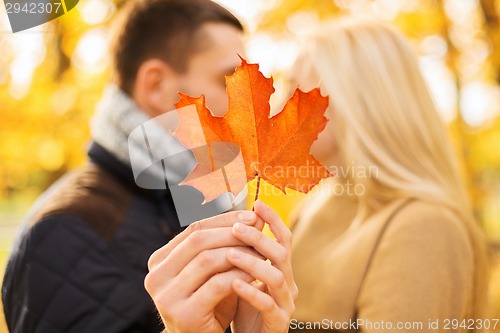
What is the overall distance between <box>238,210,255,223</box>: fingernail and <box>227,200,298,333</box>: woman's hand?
12 mm

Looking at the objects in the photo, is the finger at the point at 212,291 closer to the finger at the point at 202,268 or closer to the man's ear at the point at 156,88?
the finger at the point at 202,268

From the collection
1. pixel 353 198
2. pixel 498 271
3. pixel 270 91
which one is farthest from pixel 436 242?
pixel 498 271

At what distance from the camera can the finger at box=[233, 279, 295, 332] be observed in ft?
2.11

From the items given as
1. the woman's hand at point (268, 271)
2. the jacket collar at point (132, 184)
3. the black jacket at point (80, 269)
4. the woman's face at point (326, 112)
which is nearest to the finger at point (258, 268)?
the woman's hand at point (268, 271)

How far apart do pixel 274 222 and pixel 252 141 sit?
12 cm

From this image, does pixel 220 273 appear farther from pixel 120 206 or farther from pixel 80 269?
pixel 120 206

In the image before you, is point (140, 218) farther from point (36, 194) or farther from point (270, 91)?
point (36, 194)

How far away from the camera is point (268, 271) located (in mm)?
644

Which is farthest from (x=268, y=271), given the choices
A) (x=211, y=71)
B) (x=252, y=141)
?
(x=211, y=71)

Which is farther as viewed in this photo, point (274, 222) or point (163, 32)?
point (163, 32)

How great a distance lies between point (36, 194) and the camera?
4574 mm

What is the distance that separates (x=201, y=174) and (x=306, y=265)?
1016mm

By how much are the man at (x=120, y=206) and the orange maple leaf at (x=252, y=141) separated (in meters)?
0.52

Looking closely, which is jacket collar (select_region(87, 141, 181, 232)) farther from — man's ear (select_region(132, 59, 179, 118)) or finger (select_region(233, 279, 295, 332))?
finger (select_region(233, 279, 295, 332))
